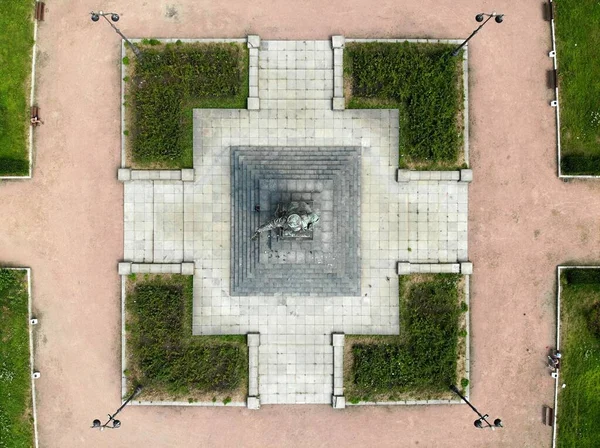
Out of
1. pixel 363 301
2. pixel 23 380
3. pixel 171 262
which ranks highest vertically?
pixel 171 262

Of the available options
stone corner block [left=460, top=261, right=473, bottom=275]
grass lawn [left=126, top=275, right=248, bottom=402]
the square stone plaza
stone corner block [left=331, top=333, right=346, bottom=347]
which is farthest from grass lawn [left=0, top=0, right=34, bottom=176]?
stone corner block [left=460, top=261, right=473, bottom=275]

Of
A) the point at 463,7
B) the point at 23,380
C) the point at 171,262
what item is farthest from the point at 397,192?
the point at 23,380

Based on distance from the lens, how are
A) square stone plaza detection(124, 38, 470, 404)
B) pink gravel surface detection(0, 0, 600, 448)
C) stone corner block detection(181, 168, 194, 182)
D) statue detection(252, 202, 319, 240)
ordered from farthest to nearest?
1. pink gravel surface detection(0, 0, 600, 448)
2. square stone plaza detection(124, 38, 470, 404)
3. stone corner block detection(181, 168, 194, 182)
4. statue detection(252, 202, 319, 240)

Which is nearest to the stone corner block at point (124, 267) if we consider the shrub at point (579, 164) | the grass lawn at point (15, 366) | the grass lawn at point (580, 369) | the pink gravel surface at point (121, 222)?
the pink gravel surface at point (121, 222)

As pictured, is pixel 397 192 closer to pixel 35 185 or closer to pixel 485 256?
pixel 485 256

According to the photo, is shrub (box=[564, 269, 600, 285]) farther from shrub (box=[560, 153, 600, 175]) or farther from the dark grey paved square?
the dark grey paved square

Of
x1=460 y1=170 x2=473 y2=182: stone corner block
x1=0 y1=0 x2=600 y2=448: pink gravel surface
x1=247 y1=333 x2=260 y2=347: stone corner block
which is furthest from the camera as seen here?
x1=0 y1=0 x2=600 y2=448: pink gravel surface
